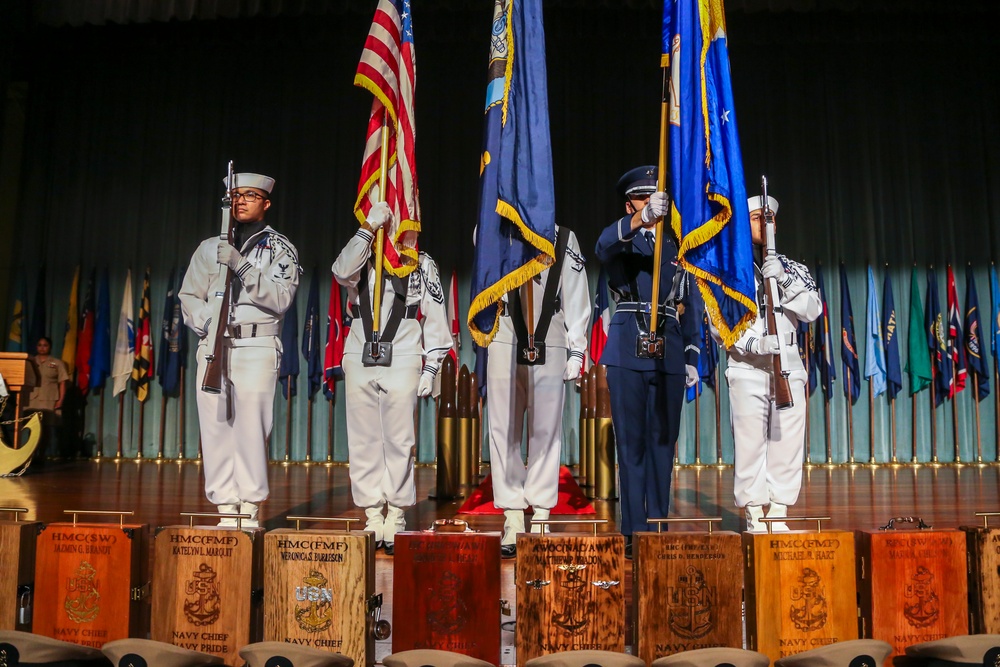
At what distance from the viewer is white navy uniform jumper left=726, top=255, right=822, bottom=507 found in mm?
4281

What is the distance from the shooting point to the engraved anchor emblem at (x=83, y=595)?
2463 mm

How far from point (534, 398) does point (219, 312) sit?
1.65 metres

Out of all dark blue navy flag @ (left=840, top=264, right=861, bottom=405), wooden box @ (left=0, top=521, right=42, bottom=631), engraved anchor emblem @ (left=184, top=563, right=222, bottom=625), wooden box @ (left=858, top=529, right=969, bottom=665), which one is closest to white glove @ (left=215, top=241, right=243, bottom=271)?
wooden box @ (left=0, top=521, right=42, bottom=631)

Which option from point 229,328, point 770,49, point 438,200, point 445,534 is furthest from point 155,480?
point 770,49

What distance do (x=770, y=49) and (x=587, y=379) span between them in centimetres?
640

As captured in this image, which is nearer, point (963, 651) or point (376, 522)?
point (963, 651)

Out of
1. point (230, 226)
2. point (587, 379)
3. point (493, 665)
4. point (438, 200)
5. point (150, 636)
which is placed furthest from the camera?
point (438, 200)

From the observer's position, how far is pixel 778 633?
2.37 m

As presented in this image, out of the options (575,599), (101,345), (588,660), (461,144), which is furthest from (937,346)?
(101,345)

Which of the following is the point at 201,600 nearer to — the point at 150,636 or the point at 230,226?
the point at 150,636

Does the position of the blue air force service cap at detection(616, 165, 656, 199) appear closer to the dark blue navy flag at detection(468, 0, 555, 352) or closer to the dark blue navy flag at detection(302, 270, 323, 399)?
the dark blue navy flag at detection(468, 0, 555, 352)

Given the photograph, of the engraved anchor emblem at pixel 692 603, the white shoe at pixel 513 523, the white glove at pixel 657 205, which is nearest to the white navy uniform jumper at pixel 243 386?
the white shoe at pixel 513 523

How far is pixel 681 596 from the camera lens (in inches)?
92.4

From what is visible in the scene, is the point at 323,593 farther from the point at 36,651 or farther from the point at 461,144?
the point at 461,144
